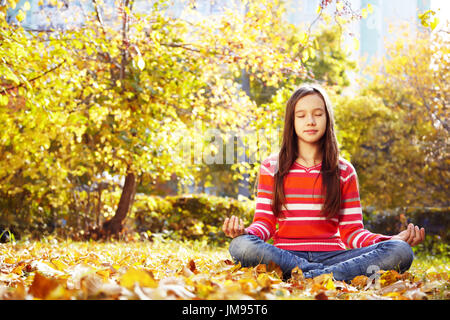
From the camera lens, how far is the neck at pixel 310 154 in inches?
113

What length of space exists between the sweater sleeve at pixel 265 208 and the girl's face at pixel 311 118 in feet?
0.95

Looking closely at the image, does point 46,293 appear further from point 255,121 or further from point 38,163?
point 38,163

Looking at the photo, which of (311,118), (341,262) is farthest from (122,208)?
(341,262)

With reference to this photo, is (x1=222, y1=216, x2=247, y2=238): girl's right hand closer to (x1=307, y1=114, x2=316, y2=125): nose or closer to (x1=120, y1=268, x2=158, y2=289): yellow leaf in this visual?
(x1=307, y1=114, x2=316, y2=125): nose

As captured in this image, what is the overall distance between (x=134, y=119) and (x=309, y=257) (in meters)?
3.30

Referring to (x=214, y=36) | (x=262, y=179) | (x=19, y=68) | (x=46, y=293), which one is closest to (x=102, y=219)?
(x=214, y=36)

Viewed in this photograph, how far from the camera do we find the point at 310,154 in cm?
287

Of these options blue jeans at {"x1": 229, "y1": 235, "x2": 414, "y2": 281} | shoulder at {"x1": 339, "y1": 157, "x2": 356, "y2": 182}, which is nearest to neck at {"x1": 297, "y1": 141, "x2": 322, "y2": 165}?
shoulder at {"x1": 339, "y1": 157, "x2": 356, "y2": 182}

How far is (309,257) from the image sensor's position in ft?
8.35

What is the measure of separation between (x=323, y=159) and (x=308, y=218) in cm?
38

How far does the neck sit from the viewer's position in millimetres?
2863

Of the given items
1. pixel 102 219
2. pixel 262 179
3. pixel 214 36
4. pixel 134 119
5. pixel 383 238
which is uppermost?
pixel 214 36
